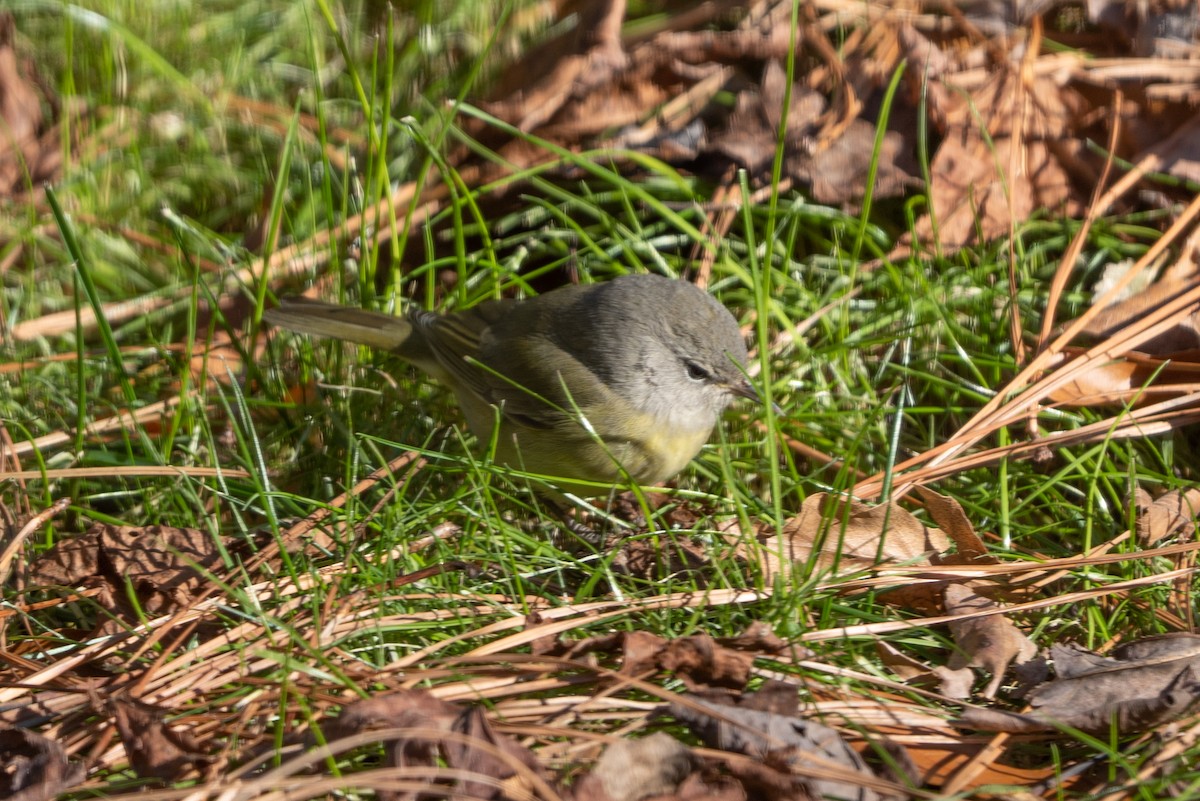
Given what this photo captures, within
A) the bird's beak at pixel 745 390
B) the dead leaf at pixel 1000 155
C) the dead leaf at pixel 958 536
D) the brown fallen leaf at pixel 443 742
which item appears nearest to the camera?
the brown fallen leaf at pixel 443 742

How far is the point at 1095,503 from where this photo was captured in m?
3.70

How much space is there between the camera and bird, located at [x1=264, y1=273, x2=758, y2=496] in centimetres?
403

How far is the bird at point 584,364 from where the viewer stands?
13.2 feet

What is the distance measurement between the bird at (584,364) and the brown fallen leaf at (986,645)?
4.01ft

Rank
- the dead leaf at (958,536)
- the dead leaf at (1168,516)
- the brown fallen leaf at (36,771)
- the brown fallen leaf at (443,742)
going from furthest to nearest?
1. the dead leaf at (1168,516)
2. the dead leaf at (958,536)
3. the brown fallen leaf at (36,771)
4. the brown fallen leaf at (443,742)

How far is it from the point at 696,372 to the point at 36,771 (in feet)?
7.97

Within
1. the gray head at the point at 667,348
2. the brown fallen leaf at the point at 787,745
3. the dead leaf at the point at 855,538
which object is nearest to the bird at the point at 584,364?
the gray head at the point at 667,348

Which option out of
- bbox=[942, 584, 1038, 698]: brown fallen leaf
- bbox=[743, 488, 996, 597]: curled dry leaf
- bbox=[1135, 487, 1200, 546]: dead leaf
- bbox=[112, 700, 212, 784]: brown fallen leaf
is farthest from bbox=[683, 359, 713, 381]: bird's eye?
bbox=[112, 700, 212, 784]: brown fallen leaf

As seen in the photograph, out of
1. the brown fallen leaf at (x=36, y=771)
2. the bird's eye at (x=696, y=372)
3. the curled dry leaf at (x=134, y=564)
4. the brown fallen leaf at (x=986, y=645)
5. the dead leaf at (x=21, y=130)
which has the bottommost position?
the curled dry leaf at (x=134, y=564)

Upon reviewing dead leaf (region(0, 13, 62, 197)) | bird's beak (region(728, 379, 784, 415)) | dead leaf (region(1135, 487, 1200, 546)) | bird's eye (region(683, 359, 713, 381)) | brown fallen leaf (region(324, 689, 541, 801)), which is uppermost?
dead leaf (region(0, 13, 62, 197))

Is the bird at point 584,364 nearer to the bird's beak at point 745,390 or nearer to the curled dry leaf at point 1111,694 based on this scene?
the bird's beak at point 745,390

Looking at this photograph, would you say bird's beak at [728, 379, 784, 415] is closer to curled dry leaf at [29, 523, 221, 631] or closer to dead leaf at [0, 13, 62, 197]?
curled dry leaf at [29, 523, 221, 631]

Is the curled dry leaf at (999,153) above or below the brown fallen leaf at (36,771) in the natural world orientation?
above

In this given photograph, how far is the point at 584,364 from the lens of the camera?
4320 mm
